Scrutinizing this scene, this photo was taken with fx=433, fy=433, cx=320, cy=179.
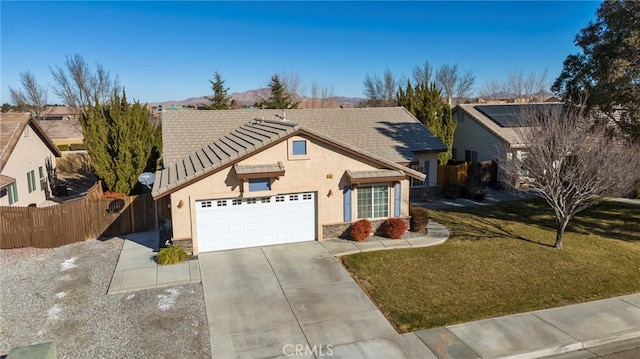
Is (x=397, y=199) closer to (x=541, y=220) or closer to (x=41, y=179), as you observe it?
(x=541, y=220)

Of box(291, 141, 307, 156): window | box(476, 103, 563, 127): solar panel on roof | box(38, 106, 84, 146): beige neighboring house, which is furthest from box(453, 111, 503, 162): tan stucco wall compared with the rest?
box(38, 106, 84, 146): beige neighboring house

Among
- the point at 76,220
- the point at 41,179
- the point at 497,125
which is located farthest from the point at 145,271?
the point at 497,125

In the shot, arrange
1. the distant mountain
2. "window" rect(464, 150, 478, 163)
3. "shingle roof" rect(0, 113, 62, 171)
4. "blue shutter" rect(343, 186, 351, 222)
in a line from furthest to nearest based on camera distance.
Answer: the distant mountain → "window" rect(464, 150, 478, 163) → "shingle roof" rect(0, 113, 62, 171) → "blue shutter" rect(343, 186, 351, 222)

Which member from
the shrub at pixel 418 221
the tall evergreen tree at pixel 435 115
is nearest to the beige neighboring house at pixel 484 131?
the tall evergreen tree at pixel 435 115

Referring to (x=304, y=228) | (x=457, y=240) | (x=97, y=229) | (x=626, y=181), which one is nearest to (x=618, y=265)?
(x=626, y=181)

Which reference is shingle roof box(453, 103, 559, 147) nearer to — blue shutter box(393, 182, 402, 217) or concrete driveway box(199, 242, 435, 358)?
blue shutter box(393, 182, 402, 217)

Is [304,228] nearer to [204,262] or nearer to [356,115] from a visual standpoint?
[204,262]
